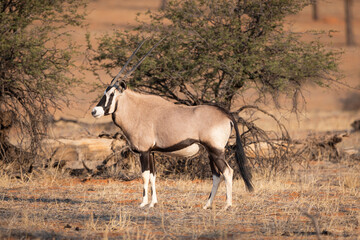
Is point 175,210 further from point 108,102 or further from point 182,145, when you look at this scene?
point 108,102

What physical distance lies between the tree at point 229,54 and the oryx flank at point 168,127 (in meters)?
2.31

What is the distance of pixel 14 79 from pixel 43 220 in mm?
4888

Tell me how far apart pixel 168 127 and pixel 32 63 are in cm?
394

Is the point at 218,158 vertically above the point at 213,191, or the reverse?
the point at 218,158

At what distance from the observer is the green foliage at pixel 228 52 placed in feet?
34.4

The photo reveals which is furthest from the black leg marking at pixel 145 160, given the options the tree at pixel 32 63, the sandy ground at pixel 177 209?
the tree at pixel 32 63

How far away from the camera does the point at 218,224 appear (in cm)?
660

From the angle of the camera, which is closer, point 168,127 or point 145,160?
point 168,127

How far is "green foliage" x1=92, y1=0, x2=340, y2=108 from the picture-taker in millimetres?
10492

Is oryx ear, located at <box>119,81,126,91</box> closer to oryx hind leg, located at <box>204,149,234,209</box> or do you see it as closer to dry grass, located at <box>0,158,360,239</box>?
oryx hind leg, located at <box>204,149,234,209</box>

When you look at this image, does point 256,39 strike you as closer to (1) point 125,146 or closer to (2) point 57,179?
(1) point 125,146

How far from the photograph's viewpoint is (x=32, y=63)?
411 inches

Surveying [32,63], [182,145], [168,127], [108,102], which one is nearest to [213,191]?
[182,145]

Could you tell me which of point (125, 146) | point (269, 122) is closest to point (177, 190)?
point (125, 146)
